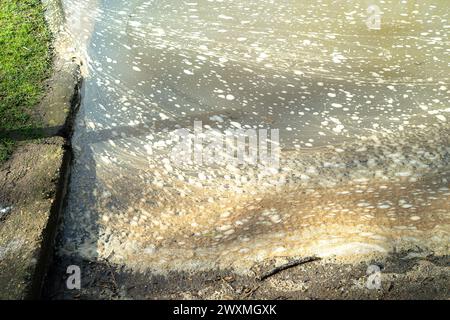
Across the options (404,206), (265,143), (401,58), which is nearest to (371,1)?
(401,58)

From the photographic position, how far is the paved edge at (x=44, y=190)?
6.88ft

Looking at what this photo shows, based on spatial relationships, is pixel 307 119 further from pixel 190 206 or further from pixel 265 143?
pixel 190 206

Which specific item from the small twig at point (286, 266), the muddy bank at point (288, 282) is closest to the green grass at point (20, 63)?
the muddy bank at point (288, 282)

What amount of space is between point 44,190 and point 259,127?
1.36 meters

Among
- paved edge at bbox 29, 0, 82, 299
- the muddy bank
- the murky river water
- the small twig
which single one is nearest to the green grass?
paved edge at bbox 29, 0, 82, 299

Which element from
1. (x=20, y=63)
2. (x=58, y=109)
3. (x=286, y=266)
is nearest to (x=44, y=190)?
(x=58, y=109)

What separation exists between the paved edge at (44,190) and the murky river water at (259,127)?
3.8 inches

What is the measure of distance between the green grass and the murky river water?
0.30 metres

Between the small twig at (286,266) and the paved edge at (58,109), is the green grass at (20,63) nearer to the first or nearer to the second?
the paved edge at (58,109)

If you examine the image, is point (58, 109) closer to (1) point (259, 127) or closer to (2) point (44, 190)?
(2) point (44, 190)

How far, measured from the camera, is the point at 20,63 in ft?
11.7

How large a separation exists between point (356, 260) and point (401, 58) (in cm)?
216
